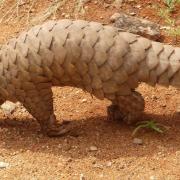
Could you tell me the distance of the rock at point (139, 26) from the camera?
419 cm

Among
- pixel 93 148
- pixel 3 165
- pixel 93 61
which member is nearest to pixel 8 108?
pixel 3 165

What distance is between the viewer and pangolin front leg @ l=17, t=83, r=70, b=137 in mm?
3309

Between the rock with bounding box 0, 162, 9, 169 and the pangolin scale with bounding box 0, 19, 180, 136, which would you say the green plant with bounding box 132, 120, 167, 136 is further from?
the rock with bounding box 0, 162, 9, 169

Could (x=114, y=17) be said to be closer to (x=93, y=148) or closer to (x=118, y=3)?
Result: (x=118, y=3)

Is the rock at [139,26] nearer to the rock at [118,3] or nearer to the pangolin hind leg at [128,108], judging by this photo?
the rock at [118,3]

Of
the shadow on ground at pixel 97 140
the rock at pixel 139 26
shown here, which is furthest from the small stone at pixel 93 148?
the rock at pixel 139 26

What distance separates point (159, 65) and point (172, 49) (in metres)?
0.14

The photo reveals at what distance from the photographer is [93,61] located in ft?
10.2

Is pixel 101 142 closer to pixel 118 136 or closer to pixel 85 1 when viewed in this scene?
pixel 118 136

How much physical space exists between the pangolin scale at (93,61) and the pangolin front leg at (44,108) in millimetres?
34

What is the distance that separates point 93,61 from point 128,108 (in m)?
0.41

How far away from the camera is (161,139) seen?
3.27 m

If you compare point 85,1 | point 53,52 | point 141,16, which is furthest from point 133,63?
point 85,1

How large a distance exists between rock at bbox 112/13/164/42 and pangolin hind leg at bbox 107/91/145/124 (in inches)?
37.6
